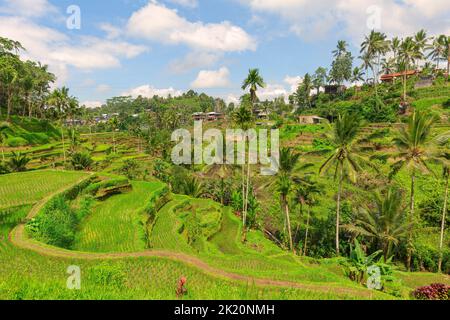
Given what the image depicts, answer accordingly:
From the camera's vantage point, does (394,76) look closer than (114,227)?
No

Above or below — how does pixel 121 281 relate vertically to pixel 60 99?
below

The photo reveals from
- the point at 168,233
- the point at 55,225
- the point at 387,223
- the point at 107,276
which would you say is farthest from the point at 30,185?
the point at 387,223

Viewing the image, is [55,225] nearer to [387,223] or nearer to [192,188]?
[387,223]

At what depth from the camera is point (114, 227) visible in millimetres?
18797

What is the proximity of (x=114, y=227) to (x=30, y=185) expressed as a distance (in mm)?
7962

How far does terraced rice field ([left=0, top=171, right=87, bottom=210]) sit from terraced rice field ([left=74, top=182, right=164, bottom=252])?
338 centimetres

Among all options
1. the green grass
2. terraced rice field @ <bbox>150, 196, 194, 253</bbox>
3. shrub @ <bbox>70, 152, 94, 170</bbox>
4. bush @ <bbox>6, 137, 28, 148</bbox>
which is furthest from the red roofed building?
bush @ <bbox>6, 137, 28, 148</bbox>

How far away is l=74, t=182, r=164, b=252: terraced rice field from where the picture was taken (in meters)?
16.4

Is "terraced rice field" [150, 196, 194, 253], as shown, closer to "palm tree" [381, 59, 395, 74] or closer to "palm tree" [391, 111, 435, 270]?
"palm tree" [391, 111, 435, 270]

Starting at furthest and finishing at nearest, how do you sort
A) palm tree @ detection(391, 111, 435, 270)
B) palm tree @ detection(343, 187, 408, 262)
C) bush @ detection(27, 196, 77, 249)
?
palm tree @ detection(343, 187, 408, 262), palm tree @ detection(391, 111, 435, 270), bush @ detection(27, 196, 77, 249)

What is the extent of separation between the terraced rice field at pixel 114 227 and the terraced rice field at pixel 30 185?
3380 millimetres

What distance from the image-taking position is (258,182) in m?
44.0

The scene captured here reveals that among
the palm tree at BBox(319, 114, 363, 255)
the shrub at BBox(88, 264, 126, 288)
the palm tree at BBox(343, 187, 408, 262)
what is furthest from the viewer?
the palm tree at BBox(343, 187, 408, 262)
